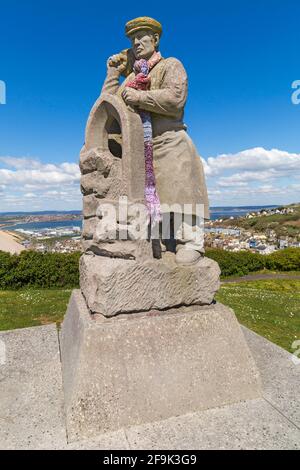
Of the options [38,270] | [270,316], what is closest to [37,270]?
[38,270]

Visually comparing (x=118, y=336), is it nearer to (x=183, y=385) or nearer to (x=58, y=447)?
(x=183, y=385)

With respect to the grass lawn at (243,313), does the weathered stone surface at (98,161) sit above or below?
above

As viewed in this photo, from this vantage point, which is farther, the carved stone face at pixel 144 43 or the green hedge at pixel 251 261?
the green hedge at pixel 251 261

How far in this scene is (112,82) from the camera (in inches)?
144

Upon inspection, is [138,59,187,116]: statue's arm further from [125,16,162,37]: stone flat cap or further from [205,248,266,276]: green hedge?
[205,248,266,276]: green hedge

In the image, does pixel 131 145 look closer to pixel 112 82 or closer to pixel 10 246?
pixel 112 82

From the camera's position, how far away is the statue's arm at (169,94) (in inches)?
126

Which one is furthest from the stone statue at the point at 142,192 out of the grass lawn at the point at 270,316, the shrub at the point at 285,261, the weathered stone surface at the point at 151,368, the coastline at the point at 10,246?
the shrub at the point at 285,261

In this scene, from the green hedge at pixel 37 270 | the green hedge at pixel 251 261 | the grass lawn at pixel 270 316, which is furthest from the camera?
the green hedge at pixel 251 261

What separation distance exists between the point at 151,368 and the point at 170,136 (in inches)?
88.8

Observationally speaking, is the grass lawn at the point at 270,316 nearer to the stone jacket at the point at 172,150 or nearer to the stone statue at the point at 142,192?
the stone statue at the point at 142,192

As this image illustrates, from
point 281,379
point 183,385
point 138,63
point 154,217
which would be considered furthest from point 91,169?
point 281,379

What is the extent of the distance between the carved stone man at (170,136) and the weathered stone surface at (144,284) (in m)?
0.22

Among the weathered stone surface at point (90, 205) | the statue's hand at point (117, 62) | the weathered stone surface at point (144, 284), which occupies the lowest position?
the weathered stone surface at point (144, 284)
